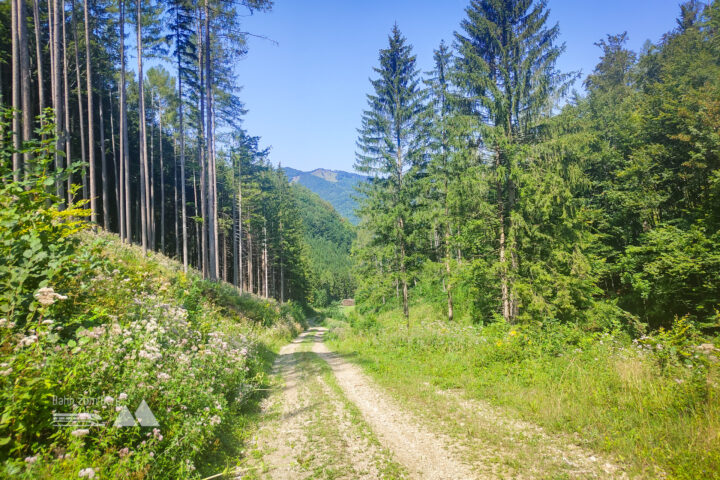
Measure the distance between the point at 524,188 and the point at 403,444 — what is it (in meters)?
11.0

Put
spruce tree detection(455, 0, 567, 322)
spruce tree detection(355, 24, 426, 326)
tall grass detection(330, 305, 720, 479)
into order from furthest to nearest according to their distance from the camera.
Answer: spruce tree detection(355, 24, 426, 326) → spruce tree detection(455, 0, 567, 322) → tall grass detection(330, 305, 720, 479)

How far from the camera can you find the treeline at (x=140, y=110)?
1255 centimetres

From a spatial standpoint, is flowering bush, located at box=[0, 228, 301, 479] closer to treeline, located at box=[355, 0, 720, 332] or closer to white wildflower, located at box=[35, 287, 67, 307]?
white wildflower, located at box=[35, 287, 67, 307]

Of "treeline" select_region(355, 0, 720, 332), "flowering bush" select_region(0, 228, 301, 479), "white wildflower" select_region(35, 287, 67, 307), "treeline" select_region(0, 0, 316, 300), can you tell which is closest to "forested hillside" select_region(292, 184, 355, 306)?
"treeline" select_region(0, 0, 316, 300)

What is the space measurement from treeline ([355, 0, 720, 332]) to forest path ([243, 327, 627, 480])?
6560 millimetres

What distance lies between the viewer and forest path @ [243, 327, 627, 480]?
3869 mm

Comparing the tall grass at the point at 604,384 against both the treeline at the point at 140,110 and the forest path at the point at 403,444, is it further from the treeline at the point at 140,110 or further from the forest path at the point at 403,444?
the treeline at the point at 140,110

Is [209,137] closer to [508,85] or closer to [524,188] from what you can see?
[508,85]

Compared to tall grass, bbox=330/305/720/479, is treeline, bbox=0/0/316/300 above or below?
above

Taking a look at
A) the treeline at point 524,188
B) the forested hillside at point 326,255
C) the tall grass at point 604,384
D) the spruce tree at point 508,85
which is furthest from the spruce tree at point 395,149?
the forested hillside at point 326,255

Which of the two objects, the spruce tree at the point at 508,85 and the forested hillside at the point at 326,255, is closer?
the spruce tree at the point at 508,85

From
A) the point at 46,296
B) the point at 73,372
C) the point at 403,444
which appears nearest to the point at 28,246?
the point at 46,296

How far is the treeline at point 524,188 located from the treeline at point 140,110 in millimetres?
9322

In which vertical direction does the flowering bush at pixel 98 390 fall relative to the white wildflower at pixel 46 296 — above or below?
Answer: below
